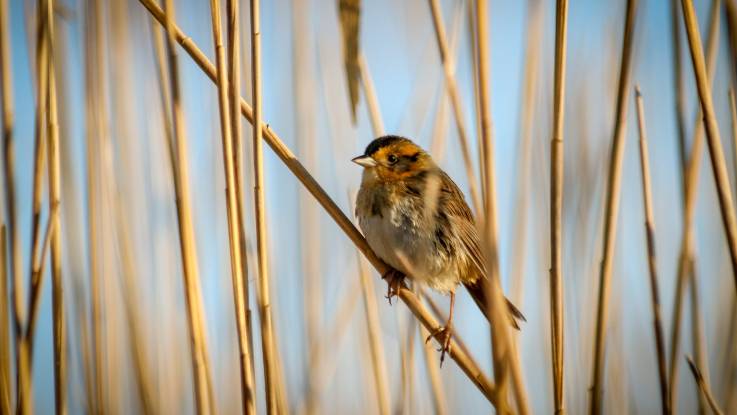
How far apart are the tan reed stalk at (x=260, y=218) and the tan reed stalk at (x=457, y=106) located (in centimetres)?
43

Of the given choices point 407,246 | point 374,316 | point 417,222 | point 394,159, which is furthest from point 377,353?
point 394,159

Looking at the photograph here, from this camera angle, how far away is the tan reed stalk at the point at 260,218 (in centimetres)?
Result: 148

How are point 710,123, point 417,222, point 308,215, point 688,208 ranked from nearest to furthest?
point 710,123 < point 688,208 < point 417,222 < point 308,215

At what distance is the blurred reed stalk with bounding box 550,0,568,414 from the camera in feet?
4.58

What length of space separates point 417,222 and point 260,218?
0.96 metres

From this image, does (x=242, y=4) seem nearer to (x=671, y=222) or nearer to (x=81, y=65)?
(x=81, y=65)

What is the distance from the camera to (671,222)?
2805 mm

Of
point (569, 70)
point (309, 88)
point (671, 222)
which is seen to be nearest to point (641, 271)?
point (671, 222)

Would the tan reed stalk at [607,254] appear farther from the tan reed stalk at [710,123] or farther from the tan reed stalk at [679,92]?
the tan reed stalk at [679,92]

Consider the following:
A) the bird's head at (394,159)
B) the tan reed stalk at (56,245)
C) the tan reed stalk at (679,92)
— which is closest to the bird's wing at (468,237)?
the bird's head at (394,159)

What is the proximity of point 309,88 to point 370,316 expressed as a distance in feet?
3.42

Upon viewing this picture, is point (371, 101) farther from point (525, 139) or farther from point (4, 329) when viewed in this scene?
point (4, 329)

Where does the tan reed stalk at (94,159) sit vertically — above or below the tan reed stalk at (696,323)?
above

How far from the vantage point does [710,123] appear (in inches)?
56.8
